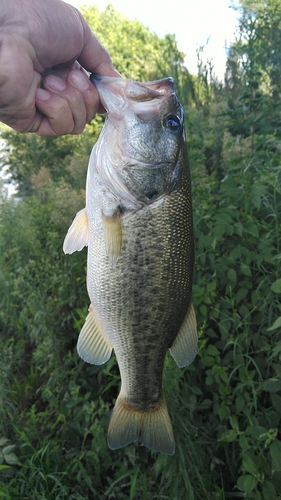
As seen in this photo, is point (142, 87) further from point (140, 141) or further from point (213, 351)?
point (213, 351)

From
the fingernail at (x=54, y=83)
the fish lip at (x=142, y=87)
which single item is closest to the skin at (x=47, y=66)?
the fingernail at (x=54, y=83)

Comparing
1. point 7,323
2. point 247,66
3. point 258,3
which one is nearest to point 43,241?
point 7,323

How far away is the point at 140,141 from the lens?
169 centimetres

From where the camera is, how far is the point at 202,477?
2.20 metres

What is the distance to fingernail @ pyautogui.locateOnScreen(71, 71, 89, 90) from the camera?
72.1 inches

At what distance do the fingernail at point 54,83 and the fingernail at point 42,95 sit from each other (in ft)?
0.10

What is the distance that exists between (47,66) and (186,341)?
4.22 ft

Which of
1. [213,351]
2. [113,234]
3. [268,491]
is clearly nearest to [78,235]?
[113,234]

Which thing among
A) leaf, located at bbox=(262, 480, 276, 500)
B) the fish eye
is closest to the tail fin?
leaf, located at bbox=(262, 480, 276, 500)

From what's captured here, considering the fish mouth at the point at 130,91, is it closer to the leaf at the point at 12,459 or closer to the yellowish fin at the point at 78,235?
the yellowish fin at the point at 78,235

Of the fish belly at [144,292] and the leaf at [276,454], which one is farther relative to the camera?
the leaf at [276,454]

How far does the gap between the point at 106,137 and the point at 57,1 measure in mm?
574

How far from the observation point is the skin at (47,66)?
1.60m

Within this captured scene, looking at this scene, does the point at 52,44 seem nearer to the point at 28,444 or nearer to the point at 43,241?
the point at 28,444
